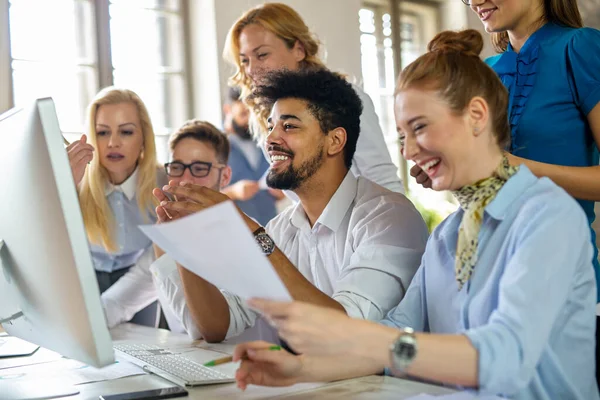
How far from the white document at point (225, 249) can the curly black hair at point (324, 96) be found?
98cm

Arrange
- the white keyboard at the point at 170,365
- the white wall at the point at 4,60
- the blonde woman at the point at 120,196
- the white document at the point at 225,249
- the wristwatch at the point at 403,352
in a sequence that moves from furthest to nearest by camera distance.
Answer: the white wall at the point at 4,60, the blonde woman at the point at 120,196, the white keyboard at the point at 170,365, the wristwatch at the point at 403,352, the white document at the point at 225,249

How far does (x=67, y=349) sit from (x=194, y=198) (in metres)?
0.48

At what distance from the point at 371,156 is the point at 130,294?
0.88m

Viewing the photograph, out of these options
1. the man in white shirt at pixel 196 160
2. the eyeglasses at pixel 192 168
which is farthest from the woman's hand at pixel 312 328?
the eyeglasses at pixel 192 168

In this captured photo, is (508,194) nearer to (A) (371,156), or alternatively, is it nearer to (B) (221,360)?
(B) (221,360)

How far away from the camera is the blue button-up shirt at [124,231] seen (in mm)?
2422

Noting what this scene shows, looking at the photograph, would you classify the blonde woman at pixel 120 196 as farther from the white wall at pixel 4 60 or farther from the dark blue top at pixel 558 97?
the white wall at pixel 4 60

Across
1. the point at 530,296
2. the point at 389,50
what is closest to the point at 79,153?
the point at 530,296

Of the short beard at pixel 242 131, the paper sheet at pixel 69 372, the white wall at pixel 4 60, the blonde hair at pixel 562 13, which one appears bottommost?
the paper sheet at pixel 69 372

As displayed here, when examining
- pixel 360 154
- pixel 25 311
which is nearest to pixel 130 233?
pixel 360 154

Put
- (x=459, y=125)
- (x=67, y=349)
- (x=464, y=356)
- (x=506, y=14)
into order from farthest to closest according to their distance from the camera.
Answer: (x=506, y=14) < (x=459, y=125) < (x=67, y=349) < (x=464, y=356)

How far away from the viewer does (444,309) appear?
4.15 feet

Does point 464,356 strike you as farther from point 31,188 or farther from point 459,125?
point 31,188

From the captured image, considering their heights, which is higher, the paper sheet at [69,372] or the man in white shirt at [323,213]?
the man in white shirt at [323,213]
